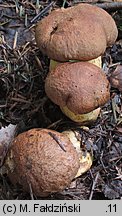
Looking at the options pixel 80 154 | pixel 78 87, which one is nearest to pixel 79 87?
pixel 78 87

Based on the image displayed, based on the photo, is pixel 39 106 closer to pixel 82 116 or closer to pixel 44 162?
pixel 82 116

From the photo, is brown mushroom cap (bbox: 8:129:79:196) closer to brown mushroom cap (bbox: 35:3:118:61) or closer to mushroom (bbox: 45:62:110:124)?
mushroom (bbox: 45:62:110:124)

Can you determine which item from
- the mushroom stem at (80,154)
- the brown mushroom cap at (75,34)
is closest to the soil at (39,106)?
the mushroom stem at (80,154)

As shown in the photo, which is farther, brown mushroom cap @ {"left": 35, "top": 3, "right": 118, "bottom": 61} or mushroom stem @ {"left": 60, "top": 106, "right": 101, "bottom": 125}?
mushroom stem @ {"left": 60, "top": 106, "right": 101, "bottom": 125}

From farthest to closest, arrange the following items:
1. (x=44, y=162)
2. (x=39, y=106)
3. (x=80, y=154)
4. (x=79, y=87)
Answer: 1. (x=39, y=106)
2. (x=80, y=154)
3. (x=79, y=87)
4. (x=44, y=162)

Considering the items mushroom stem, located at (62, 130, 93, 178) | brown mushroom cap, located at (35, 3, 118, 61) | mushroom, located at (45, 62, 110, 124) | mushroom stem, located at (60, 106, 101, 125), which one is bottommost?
mushroom stem, located at (62, 130, 93, 178)

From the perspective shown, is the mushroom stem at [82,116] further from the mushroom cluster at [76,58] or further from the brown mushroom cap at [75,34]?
the brown mushroom cap at [75,34]

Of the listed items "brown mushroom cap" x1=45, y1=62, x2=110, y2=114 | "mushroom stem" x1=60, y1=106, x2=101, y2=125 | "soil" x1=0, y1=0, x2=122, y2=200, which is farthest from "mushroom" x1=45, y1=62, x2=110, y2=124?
"soil" x1=0, y1=0, x2=122, y2=200
